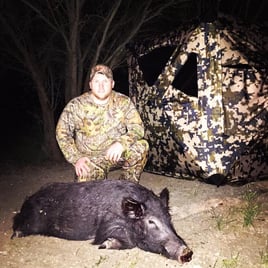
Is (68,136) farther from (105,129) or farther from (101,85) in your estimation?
(101,85)

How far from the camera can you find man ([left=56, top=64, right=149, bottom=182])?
4527 millimetres

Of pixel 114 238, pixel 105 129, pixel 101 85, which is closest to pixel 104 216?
pixel 114 238

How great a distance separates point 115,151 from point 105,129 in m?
0.49

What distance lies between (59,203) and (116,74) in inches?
268

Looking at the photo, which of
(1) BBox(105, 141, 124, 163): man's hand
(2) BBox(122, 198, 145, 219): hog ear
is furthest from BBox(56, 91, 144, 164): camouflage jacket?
(2) BBox(122, 198, 145, 219): hog ear

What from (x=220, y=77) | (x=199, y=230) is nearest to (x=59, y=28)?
(x=220, y=77)

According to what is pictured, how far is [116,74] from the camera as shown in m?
10.2

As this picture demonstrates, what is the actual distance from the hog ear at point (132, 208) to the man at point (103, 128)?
97 centimetres

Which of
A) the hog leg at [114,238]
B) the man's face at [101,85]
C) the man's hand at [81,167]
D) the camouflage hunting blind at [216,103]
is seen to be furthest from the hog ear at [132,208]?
the camouflage hunting blind at [216,103]

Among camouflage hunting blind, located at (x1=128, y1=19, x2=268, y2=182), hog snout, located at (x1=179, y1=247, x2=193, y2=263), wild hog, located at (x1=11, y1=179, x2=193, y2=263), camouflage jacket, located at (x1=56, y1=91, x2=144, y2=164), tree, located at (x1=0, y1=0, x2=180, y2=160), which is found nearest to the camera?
hog snout, located at (x1=179, y1=247, x2=193, y2=263)

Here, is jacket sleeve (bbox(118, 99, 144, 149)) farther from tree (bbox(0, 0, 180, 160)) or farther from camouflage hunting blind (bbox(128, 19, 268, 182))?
tree (bbox(0, 0, 180, 160))

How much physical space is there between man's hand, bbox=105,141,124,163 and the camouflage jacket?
0.22m

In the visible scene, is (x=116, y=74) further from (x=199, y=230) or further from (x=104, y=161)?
(x=199, y=230)

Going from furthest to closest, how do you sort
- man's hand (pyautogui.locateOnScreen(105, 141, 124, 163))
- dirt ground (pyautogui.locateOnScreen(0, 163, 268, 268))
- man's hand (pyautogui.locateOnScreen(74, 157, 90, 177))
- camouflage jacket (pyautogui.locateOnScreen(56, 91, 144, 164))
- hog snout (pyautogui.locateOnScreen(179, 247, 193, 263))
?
camouflage jacket (pyautogui.locateOnScreen(56, 91, 144, 164)), man's hand (pyautogui.locateOnScreen(105, 141, 124, 163)), man's hand (pyautogui.locateOnScreen(74, 157, 90, 177)), dirt ground (pyautogui.locateOnScreen(0, 163, 268, 268)), hog snout (pyautogui.locateOnScreen(179, 247, 193, 263))
